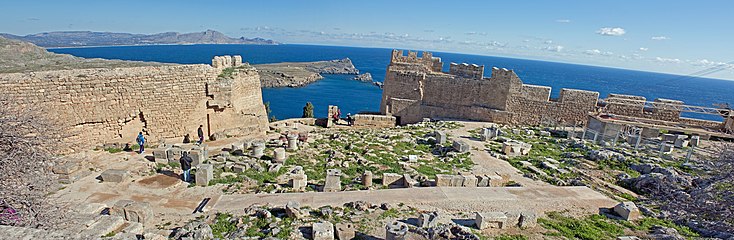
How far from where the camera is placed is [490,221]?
8016mm

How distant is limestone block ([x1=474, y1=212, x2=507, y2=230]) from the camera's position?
7961 mm

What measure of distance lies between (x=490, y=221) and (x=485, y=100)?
15139 millimetres

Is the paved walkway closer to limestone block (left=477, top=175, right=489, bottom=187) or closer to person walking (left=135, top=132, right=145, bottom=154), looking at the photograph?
limestone block (left=477, top=175, right=489, bottom=187)

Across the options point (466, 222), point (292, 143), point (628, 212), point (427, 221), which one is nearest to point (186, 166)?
point (292, 143)

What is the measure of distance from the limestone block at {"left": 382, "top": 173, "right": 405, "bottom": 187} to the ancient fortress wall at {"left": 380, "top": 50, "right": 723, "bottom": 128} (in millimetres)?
12123

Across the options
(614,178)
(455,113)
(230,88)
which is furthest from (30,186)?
(455,113)

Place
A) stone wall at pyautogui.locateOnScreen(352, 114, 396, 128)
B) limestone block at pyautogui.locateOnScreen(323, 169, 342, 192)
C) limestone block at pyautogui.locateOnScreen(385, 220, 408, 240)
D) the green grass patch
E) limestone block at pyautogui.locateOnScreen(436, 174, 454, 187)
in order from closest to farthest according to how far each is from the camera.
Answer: limestone block at pyautogui.locateOnScreen(385, 220, 408, 240)
the green grass patch
limestone block at pyautogui.locateOnScreen(323, 169, 342, 192)
limestone block at pyautogui.locateOnScreen(436, 174, 454, 187)
stone wall at pyautogui.locateOnScreen(352, 114, 396, 128)

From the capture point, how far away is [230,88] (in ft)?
56.4

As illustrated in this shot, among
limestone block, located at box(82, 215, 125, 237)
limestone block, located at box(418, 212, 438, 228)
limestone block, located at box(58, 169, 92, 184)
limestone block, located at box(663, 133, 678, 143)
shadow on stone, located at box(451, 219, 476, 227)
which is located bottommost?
limestone block, located at box(58, 169, 92, 184)

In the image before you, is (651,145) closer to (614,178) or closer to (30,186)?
(614,178)

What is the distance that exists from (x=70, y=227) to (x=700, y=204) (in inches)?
433

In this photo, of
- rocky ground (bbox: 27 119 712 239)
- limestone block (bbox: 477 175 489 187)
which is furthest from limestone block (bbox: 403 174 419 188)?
limestone block (bbox: 477 175 489 187)

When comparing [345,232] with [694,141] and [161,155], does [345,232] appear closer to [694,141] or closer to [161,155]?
[161,155]

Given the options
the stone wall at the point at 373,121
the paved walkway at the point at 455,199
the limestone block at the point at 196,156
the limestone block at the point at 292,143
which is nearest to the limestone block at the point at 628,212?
the paved walkway at the point at 455,199
